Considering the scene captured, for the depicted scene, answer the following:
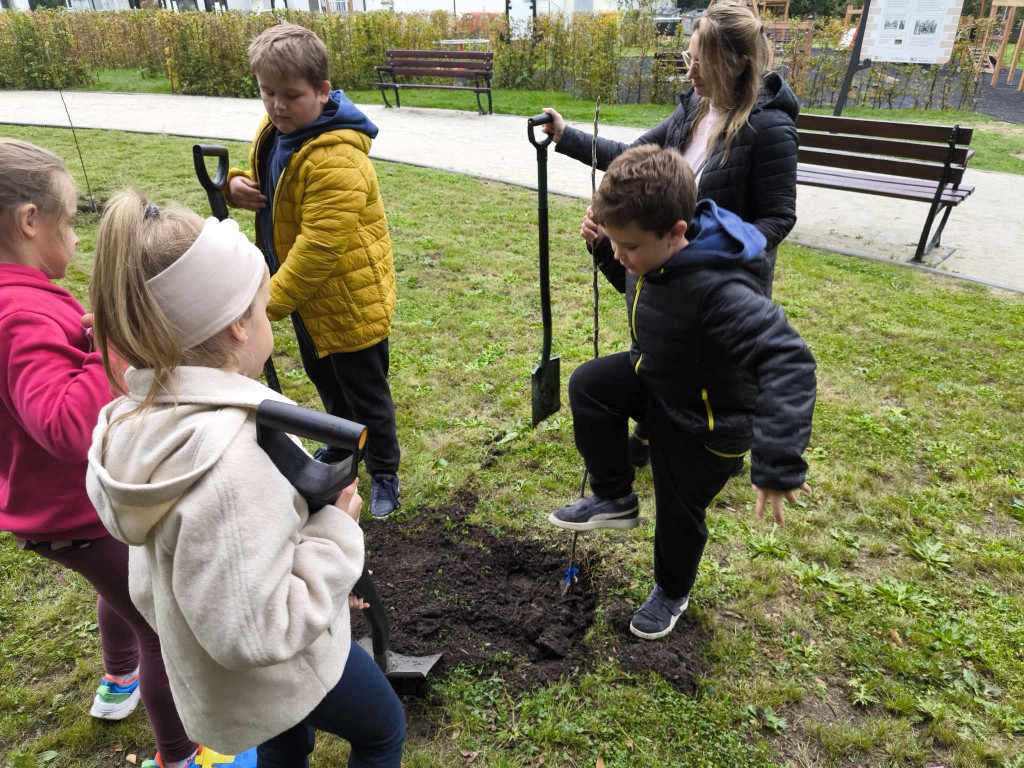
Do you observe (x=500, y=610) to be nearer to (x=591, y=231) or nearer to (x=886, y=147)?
(x=591, y=231)

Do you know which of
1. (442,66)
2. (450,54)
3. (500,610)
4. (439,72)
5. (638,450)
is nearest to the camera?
(500,610)

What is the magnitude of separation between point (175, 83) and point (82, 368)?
16.8m

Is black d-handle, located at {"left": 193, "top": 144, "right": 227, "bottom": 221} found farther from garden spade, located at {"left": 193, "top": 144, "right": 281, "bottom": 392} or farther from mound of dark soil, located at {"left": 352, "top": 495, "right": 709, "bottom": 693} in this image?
mound of dark soil, located at {"left": 352, "top": 495, "right": 709, "bottom": 693}

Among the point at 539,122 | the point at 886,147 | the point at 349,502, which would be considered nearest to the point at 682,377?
the point at 349,502

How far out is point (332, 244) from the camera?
2.65 m

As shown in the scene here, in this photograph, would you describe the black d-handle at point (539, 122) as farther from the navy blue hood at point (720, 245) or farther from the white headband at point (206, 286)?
the white headband at point (206, 286)

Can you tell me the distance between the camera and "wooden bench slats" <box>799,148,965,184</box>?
6.35 meters

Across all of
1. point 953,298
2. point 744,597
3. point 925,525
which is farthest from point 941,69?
point 744,597

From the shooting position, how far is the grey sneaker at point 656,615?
2541 mm

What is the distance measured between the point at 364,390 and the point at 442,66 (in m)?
12.5

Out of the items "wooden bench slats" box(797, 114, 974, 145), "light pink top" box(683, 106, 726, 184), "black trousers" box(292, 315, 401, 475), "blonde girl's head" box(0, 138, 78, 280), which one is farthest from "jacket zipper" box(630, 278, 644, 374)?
"wooden bench slats" box(797, 114, 974, 145)

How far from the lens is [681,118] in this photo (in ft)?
9.08

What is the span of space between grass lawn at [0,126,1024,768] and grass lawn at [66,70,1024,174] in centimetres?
646

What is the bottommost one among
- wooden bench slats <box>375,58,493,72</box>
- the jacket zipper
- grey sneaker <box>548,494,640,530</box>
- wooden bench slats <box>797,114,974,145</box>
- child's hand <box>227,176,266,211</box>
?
grey sneaker <box>548,494,640,530</box>
